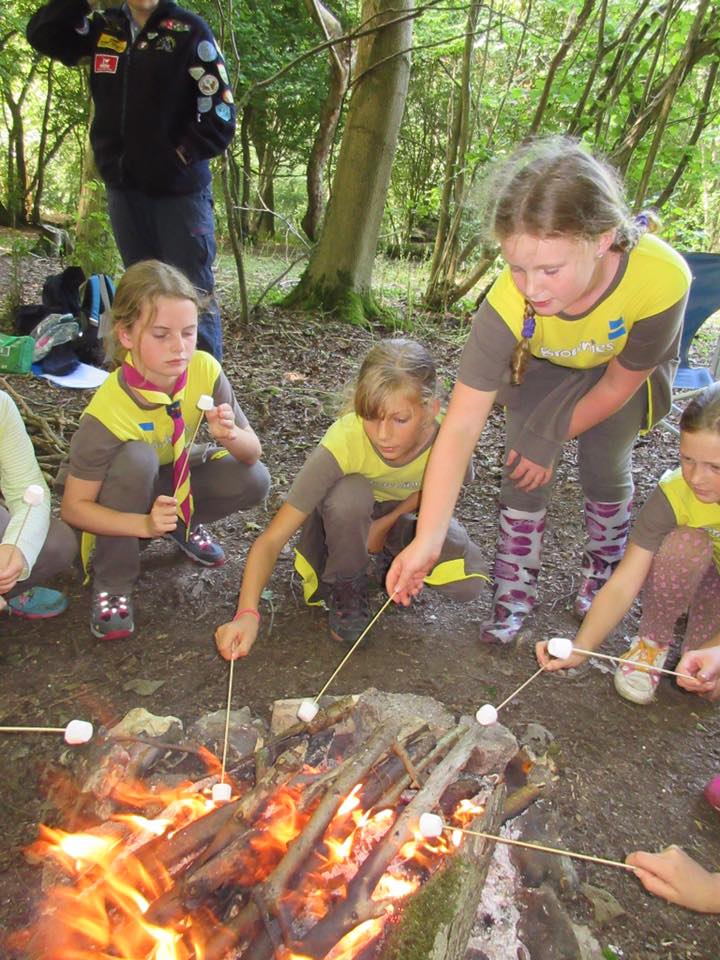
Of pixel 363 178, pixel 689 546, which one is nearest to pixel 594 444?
pixel 689 546

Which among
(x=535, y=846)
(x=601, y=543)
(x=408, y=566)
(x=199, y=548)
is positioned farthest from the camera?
(x=199, y=548)

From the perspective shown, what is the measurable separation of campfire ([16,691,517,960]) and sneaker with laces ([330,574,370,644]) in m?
0.66

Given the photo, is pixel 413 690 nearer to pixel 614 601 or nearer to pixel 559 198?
pixel 614 601

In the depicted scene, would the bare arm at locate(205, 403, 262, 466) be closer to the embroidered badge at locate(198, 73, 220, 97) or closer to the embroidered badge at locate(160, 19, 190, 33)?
the embroidered badge at locate(198, 73, 220, 97)

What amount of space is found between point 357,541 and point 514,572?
0.68 meters

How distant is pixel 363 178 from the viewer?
635 centimetres

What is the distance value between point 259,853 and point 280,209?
16480mm

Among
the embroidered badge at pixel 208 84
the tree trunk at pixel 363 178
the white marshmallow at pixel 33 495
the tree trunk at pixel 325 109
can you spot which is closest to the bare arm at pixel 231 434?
the white marshmallow at pixel 33 495

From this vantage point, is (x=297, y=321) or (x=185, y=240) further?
(x=297, y=321)

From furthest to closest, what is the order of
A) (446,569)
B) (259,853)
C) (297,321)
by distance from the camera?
(297,321) → (446,569) → (259,853)

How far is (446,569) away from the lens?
2.67 metres

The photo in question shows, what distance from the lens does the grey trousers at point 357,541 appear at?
2.50m

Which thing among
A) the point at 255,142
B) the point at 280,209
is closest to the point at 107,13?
the point at 255,142

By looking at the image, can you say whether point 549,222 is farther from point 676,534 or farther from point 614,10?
point 614,10
